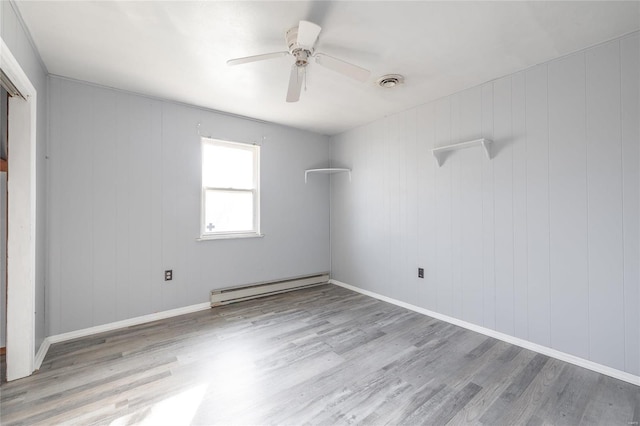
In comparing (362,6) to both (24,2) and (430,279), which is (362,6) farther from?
(430,279)

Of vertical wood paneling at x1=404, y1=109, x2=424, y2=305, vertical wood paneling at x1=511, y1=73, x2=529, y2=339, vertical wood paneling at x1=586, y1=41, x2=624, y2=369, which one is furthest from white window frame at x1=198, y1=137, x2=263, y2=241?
vertical wood paneling at x1=586, y1=41, x2=624, y2=369

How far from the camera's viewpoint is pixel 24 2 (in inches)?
65.7

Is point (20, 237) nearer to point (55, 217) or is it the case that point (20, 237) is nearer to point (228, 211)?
point (55, 217)

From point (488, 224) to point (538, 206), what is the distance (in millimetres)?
436

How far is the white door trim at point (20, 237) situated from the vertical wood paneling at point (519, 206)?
12.8 ft

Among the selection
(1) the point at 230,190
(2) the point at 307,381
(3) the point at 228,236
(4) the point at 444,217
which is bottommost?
(2) the point at 307,381

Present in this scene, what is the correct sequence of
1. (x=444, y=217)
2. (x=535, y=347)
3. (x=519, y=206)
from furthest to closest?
(x=444, y=217), (x=519, y=206), (x=535, y=347)

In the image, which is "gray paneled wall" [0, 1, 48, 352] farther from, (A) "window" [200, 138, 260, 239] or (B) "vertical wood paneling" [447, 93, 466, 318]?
(B) "vertical wood paneling" [447, 93, 466, 318]

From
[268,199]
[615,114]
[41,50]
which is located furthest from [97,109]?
[615,114]

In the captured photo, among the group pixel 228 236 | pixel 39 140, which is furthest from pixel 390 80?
pixel 39 140

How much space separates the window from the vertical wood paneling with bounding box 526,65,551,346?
3107 millimetres

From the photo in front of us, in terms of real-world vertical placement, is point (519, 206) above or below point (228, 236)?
above

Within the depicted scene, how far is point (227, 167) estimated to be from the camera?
3637 millimetres

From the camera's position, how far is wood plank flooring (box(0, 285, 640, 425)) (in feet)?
5.33
